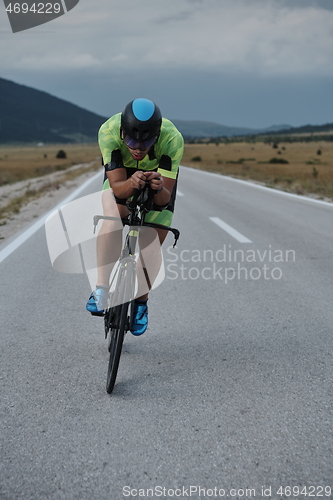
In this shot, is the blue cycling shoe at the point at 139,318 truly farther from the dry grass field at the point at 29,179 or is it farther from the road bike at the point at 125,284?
the dry grass field at the point at 29,179

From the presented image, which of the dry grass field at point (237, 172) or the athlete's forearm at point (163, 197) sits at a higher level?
the athlete's forearm at point (163, 197)

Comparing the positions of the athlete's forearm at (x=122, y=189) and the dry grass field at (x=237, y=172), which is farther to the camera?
the dry grass field at (x=237, y=172)

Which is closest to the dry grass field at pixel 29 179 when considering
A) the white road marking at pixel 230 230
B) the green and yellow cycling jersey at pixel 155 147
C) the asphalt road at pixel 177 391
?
the white road marking at pixel 230 230

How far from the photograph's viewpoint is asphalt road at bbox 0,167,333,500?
2.26 metres

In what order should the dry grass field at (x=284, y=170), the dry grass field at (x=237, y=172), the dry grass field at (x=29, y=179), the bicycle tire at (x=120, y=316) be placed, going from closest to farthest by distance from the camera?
the bicycle tire at (x=120, y=316) < the dry grass field at (x=29, y=179) < the dry grass field at (x=237, y=172) < the dry grass field at (x=284, y=170)

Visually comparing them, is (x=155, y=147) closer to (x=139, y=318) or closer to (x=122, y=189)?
(x=122, y=189)

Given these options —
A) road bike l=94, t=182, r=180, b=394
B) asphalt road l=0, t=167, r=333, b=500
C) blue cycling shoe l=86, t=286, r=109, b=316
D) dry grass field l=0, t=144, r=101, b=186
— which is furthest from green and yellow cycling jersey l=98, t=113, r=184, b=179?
dry grass field l=0, t=144, r=101, b=186

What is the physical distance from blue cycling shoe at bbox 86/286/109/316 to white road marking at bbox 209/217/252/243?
511 cm

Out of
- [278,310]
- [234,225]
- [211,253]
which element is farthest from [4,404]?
[234,225]

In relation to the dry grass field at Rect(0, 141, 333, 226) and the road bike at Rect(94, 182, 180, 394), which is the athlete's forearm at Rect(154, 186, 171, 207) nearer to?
the road bike at Rect(94, 182, 180, 394)

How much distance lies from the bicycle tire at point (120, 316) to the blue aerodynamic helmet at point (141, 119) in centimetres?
85

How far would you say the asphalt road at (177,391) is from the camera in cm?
226

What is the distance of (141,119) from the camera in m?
2.92

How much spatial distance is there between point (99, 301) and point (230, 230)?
6.19 metres
